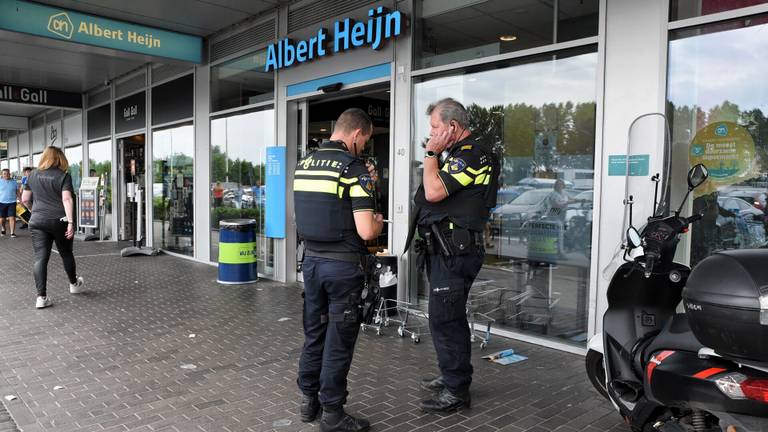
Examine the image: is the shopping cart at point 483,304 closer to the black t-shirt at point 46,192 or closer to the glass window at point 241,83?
the glass window at point 241,83

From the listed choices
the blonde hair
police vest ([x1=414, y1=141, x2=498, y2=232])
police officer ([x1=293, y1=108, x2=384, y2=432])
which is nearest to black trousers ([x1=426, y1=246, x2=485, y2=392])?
police vest ([x1=414, y1=141, x2=498, y2=232])

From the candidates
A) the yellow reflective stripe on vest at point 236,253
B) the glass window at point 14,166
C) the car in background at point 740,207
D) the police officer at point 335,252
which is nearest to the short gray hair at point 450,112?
the police officer at point 335,252

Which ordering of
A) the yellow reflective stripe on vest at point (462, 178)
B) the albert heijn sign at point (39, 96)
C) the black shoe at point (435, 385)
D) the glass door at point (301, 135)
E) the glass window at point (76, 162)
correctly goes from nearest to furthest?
the yellow reflective stripe on vest at point (462, 178) → the black shoe at point (435, 385) → the glass door at point (301, 135) → the albert heijn sign at point (39, 96) → the glass window at point (76, 162)

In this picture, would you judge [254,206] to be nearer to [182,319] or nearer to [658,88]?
[182,319]

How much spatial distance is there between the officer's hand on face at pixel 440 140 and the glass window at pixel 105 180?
12.8 meters

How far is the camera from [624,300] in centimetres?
325

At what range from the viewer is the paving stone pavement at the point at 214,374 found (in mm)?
3654

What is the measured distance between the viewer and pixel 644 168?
15.2 ft

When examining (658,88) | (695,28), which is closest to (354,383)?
(658,88)

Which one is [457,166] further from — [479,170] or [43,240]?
[43,240]

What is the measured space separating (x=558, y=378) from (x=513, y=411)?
0.86 m

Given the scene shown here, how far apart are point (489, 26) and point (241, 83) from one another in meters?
4.90

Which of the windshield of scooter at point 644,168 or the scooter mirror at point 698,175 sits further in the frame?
the windshield of scooter at point 644,168

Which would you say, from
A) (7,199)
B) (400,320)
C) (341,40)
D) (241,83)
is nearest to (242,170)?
(241,83)
